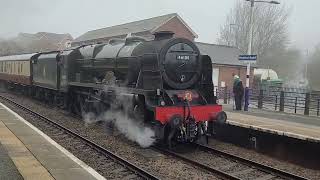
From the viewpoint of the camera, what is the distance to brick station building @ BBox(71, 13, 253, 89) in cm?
3925

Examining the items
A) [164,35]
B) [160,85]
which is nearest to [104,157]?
[160,85]

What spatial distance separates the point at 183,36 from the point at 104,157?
46639 millimetres

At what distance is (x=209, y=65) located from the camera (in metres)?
12.3

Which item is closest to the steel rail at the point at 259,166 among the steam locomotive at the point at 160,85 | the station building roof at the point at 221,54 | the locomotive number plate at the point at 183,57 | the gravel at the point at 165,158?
the gravel at the point at 165,158

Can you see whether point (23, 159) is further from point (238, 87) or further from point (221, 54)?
point (221, 54)

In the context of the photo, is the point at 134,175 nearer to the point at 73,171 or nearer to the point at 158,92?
the point at 73,171

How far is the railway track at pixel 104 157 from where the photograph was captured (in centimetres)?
870

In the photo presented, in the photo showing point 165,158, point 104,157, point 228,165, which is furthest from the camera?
point 165,158

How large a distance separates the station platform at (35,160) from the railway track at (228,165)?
8.11 ft

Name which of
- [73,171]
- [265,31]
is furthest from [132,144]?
[265,31]

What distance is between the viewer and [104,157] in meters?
10.3

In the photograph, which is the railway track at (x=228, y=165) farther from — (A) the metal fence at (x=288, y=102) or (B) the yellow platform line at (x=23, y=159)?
(A) the metal fence at (x=288, y=102)


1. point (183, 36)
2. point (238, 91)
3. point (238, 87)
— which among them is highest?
point (183, 36)

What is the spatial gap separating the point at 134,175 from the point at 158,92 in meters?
2.88
